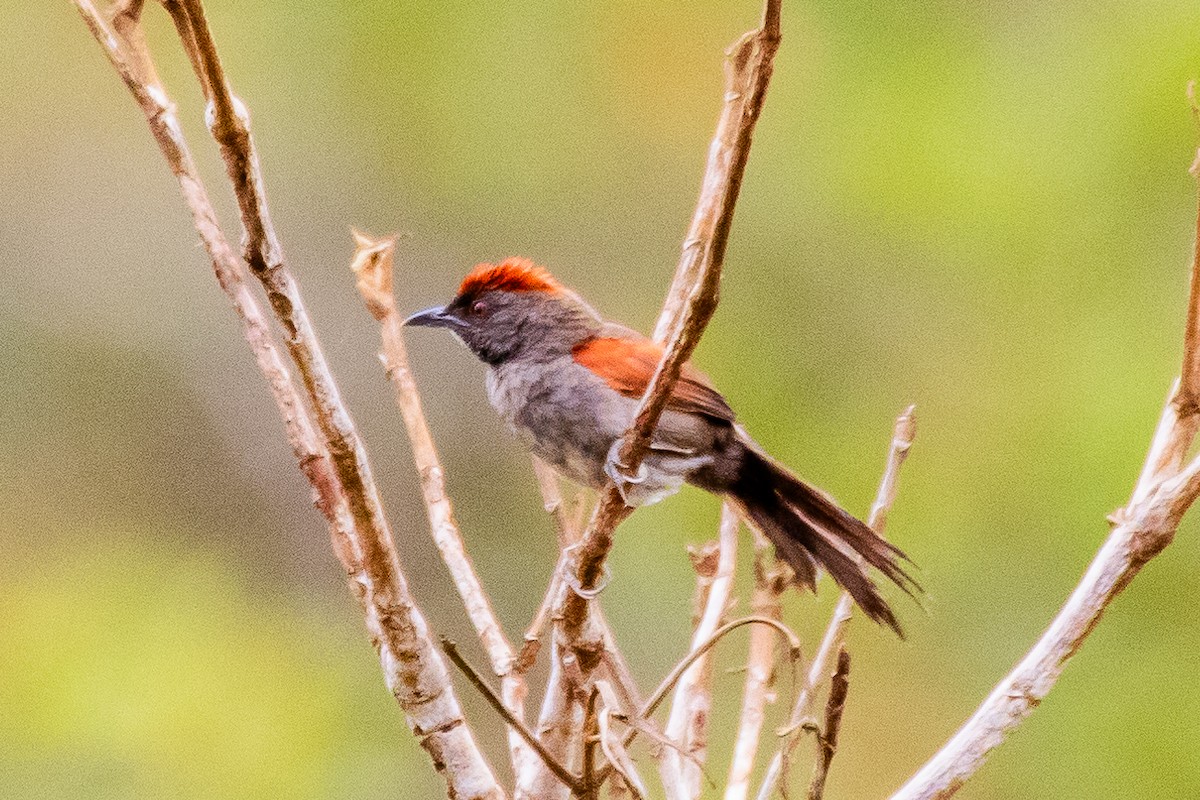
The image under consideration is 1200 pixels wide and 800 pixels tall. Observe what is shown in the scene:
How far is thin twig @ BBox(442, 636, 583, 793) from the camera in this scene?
1.31 meters

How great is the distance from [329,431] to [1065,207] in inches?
148

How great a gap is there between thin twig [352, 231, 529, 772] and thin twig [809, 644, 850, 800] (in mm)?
581

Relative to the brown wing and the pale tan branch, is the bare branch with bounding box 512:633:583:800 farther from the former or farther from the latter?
the brown wing

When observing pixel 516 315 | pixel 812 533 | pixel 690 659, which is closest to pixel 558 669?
pixel 690 659

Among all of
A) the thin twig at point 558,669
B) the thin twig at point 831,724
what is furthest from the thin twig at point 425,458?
the thin twig at point 831,724

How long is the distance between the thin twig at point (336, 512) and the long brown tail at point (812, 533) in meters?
0.66

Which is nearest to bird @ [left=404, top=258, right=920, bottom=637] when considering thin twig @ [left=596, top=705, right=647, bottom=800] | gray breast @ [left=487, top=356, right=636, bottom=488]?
gray breast @ [left=487, top=356, right=636, bottom=488]

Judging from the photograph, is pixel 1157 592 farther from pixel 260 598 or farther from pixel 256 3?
pixel 256 3

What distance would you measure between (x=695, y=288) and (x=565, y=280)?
11.0ft

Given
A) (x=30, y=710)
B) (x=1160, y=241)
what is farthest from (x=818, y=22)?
(x=30, y=710)

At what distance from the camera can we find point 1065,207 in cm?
472

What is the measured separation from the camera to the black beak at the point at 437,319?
2.83 m

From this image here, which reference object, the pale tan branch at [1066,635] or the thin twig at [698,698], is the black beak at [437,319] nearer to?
the thin twig at [698,698]

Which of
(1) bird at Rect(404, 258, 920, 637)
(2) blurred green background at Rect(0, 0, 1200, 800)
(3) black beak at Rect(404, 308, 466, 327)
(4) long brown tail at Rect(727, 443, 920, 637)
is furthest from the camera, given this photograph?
(2) blurred green background at Rect(0, 0, 1200, 800)
